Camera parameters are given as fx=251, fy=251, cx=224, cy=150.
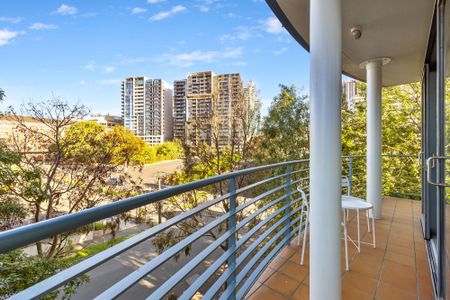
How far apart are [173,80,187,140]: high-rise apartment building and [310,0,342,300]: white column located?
26.4 feet

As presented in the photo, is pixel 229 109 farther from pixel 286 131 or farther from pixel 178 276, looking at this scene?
pixel 178 276

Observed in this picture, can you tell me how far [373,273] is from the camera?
85.1 inches

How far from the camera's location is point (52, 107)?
6777mm

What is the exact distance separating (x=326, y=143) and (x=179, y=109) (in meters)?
11.7

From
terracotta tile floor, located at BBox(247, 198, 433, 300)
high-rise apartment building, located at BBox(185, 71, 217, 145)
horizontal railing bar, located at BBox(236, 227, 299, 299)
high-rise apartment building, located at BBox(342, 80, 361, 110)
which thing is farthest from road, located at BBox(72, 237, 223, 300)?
high-rise apartment building, located at BBox(342, 80, 361, 110)

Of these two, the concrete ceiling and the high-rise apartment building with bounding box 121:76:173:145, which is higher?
the high-rise apartment building with bounding box 121:76:173:145

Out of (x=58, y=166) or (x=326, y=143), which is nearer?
(x=326, y=143)

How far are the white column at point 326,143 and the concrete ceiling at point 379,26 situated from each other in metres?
0.93

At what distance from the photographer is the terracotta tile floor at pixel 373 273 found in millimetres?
1878

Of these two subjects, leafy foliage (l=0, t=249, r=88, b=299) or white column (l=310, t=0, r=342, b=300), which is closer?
white column (l=310, t=0, r=342, b=300)

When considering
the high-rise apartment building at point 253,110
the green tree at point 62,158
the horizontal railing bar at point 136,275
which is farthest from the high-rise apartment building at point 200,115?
the horizontal railing bar at point 136,275

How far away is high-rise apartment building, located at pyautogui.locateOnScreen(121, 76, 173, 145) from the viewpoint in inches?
655

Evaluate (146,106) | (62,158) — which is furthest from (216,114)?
(146,106)

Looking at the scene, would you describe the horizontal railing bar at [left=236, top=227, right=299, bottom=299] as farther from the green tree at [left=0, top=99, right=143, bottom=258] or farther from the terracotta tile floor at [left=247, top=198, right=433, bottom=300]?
the green tree at [left=0, top=99, right=143, bottom=258]
